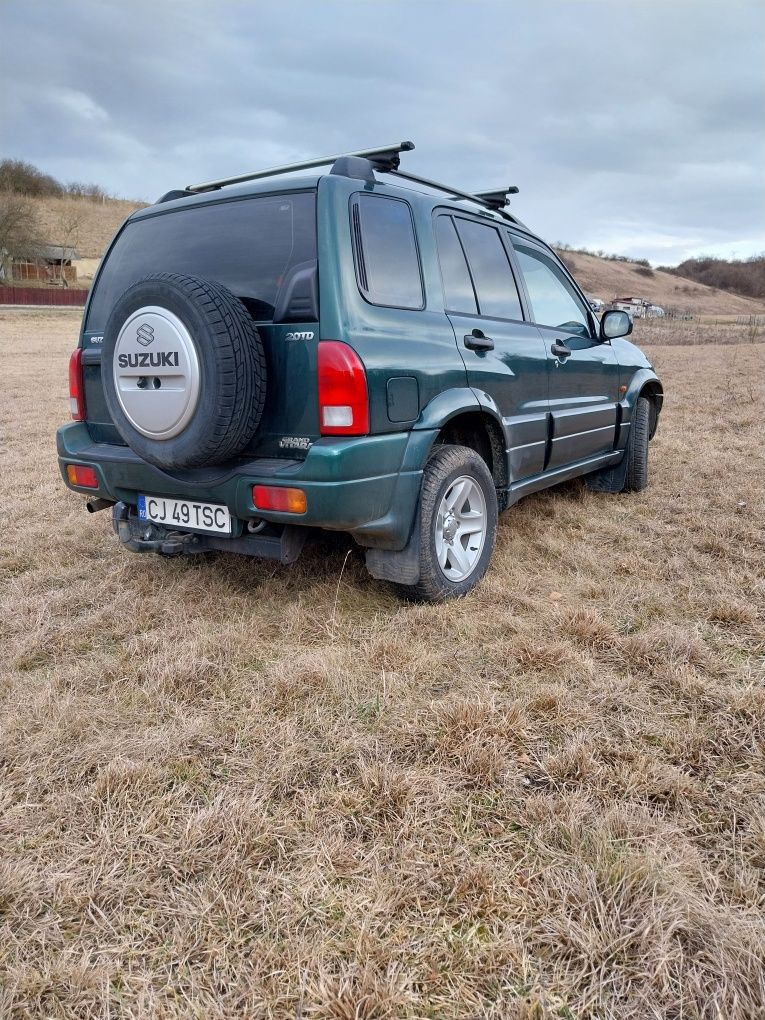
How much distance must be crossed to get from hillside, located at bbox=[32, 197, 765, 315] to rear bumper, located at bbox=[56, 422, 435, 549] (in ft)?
152

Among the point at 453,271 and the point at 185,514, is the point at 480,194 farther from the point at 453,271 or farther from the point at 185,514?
the point at 185,514

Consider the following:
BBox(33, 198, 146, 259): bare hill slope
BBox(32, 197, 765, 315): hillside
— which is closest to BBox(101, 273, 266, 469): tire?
BBox(32, 197, 765, 315): hillside

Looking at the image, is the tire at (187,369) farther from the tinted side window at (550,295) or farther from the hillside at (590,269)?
the hillside at (590,269)

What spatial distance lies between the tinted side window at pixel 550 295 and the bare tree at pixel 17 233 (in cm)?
4508

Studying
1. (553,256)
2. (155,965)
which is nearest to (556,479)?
(553,256)

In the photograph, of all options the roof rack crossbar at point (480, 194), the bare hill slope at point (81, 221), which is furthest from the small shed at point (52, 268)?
the roof rack crossbar at point (480, 194)

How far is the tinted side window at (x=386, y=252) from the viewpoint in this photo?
2.63 metres

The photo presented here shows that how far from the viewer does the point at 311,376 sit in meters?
2.50

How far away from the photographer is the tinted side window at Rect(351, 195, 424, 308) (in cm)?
263

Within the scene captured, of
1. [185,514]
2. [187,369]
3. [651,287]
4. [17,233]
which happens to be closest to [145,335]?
[187,369]

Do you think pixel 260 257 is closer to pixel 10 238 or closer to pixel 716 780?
pixel 716 780

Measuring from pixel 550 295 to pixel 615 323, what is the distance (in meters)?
0.60

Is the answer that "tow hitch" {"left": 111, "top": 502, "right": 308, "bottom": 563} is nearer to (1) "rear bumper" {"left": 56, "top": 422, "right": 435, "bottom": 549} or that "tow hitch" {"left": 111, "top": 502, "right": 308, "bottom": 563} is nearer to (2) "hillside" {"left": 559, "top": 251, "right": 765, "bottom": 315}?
(1) "rear bumper" {"left": 56, "top": 422, "right": 435, "bottom": 549}

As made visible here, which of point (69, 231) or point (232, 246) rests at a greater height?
point (69, 231)
